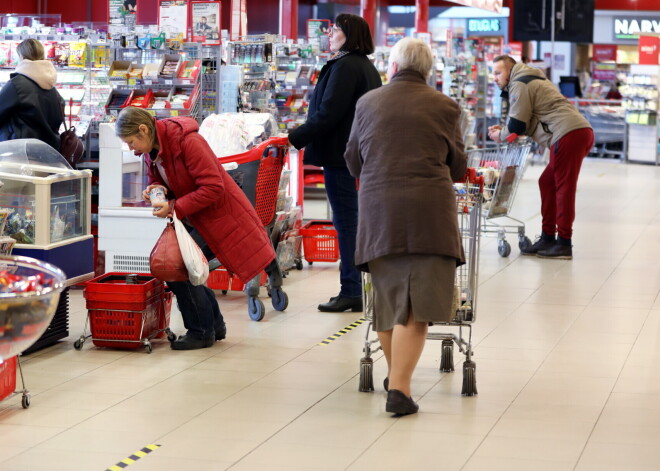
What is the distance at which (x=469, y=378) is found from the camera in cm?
485

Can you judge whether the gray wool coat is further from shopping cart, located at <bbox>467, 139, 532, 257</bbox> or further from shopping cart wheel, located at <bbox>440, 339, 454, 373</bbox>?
shopping cart, located at <bbox>467, 139, 532, 257</bbox>

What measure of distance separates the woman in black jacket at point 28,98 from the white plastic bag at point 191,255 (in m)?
2.09

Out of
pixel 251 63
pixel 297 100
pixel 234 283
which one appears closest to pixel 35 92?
pixel 234 283

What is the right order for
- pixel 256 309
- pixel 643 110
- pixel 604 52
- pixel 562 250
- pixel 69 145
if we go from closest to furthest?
pixel 256 309 < pixel 69 145 < pixel 562 250 < pixel 643 110 < pixel 604 52

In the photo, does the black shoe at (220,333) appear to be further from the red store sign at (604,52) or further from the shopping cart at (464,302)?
the red store sign at (604,52)

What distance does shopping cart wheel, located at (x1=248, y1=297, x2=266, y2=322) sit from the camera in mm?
6539

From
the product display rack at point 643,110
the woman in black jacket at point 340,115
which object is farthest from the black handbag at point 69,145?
the product display rack at point 643,110

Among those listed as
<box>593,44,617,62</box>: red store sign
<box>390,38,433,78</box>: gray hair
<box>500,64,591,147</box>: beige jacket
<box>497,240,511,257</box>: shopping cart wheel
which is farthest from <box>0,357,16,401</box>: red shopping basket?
<box>593,44,617,62</box>: red store sign

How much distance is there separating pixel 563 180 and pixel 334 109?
3.25m

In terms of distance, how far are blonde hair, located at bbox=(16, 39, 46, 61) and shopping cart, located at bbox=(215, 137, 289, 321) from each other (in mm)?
1632

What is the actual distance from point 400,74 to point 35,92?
3.36 meters

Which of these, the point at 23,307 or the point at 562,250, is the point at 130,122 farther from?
the point at 562,250

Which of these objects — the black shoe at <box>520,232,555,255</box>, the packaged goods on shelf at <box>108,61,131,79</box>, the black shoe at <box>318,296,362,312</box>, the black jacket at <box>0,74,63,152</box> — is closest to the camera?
the black shoe at <box>318,296,362,312</box>

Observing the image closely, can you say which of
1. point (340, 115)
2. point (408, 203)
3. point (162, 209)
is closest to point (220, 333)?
point (162, 209)
